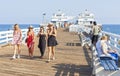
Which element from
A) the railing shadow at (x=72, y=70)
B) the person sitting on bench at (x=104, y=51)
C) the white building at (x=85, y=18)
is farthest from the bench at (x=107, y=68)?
the white building at (x=85, y=18)

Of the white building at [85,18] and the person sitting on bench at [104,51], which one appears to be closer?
the person sitting on bench at [104,51]

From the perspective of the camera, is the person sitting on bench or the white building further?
the white building

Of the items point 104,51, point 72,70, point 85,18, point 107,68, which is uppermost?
point 85,18

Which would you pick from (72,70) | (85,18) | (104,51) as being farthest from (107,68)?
(85,18)

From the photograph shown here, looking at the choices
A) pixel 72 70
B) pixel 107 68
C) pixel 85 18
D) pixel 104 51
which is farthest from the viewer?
pixel 85 18

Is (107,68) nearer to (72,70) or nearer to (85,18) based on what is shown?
(72,70)

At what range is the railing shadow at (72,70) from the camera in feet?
40.1

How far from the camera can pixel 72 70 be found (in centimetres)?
1295

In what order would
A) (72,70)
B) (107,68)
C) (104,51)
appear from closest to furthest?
(107,68) → (104,51) → (72,70)

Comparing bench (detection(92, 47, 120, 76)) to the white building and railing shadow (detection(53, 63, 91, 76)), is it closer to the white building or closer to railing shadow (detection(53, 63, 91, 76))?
railing shadow (detection(53, 63, 91, 76))

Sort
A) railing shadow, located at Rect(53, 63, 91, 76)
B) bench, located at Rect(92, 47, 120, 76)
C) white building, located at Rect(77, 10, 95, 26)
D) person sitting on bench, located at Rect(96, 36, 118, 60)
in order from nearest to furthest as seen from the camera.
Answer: bench, located at Rect(92, 47, 120, 76)
person sitting on bench, located at Rect(96, 36, 118, 60)
railing shadow, located at Rect(53, 63, 91, 76)
white building, located at Rect(77, 10, 95, 26)

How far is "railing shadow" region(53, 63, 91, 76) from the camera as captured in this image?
12.2 meters

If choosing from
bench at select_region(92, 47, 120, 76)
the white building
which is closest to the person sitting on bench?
bench at select_region(92, 47, 120, 76)

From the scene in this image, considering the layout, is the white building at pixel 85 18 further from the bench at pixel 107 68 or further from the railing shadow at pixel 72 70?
the bench at pixel 107 68
